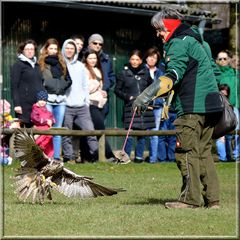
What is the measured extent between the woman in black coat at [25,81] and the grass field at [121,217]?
346 centimetres

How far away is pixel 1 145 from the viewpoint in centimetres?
1477

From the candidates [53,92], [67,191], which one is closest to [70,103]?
[53,92]

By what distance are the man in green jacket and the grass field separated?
255mm

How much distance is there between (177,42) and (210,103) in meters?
0.76

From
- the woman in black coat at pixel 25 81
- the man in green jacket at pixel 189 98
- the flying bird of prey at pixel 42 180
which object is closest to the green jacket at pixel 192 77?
the man in green jacket at pixel 189 98

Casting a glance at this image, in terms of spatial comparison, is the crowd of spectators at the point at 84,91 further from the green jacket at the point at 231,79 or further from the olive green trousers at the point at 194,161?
the olive green trousers at the point at 194,161

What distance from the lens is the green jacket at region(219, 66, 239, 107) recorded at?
1681 centimetres

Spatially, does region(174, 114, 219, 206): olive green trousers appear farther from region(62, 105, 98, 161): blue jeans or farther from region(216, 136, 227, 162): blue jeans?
region(216, 136, 227, 162): blue jeans

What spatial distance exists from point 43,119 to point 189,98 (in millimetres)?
5964

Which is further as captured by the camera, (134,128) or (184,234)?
(134,128)

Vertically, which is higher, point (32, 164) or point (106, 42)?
point (106, 42)

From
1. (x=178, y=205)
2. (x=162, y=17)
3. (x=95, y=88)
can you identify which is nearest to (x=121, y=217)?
(x=178, y=205)

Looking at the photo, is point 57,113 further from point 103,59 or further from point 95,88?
point 103,59

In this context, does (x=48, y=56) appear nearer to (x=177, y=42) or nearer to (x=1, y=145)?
(x=1, y=145)
